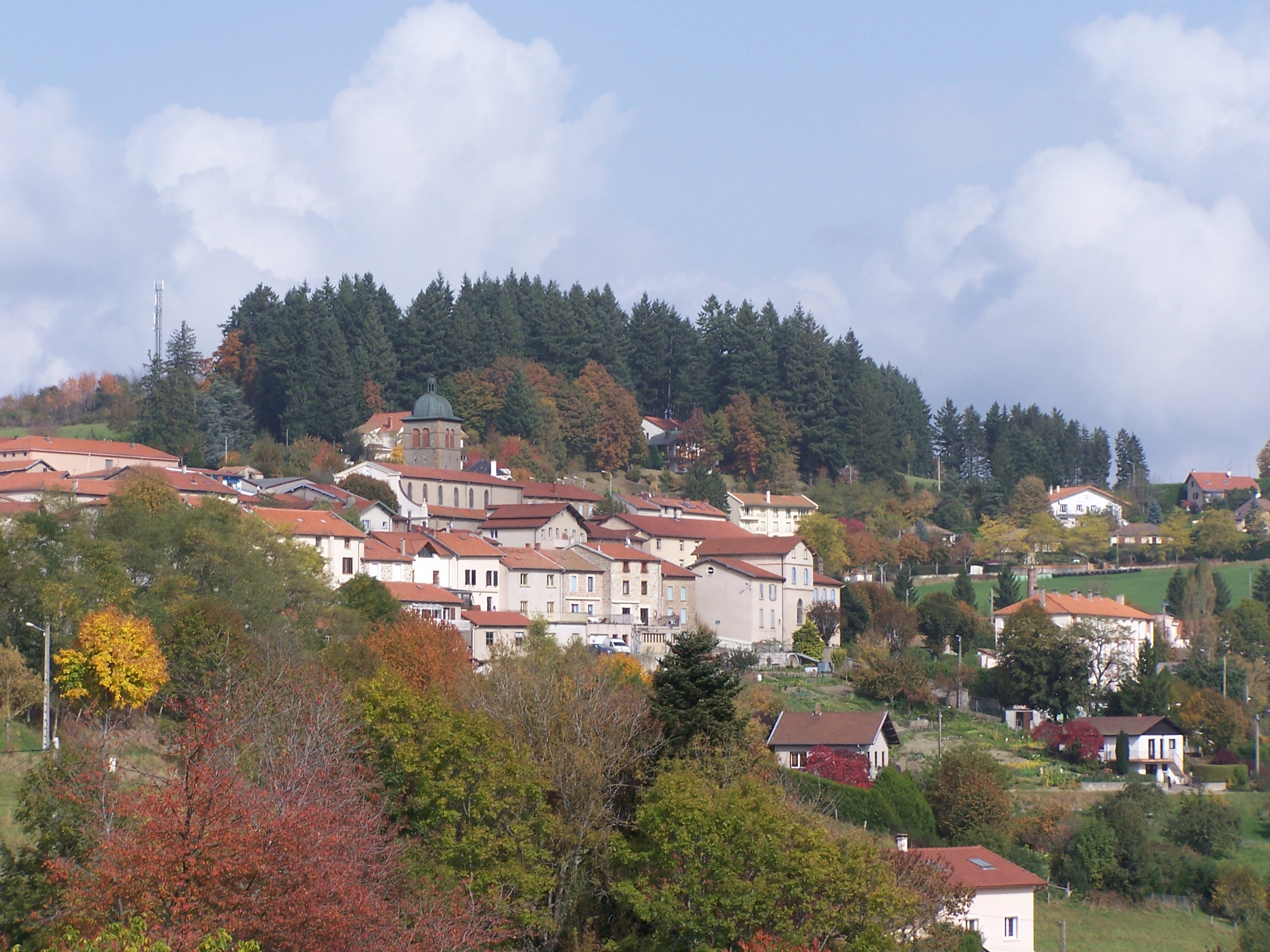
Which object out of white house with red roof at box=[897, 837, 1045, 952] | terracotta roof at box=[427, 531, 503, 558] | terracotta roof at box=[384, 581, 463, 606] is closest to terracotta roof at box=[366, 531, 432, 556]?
terracotta roof at box=[427, 531, 503, 558]

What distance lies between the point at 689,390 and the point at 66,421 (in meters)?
44.0

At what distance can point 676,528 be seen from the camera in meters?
78.1

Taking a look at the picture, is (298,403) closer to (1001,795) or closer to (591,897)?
(1001,795)

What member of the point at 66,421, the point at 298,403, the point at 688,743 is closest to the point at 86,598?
the point at 688,743

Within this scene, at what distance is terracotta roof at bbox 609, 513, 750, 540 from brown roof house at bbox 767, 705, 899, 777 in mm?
23925

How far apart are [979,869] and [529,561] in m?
32.2

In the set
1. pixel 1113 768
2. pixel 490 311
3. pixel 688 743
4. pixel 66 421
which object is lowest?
pixel 1113 768

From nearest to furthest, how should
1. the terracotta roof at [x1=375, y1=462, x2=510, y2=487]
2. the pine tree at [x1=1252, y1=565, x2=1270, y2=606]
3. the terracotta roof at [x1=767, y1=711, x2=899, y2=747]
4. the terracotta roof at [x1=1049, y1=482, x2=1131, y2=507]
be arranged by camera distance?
the terracotta roof at [x1=767, y1=711, x2=899, y2=747], the terracotta roof at [x1=375, y1=462, x2=510, y2=487], the pine tree at [x1=1252, y1=565, x2=1270, y2=606], the terracotta roof at [x1=1049, y1=482, x2=1131, y2=507]

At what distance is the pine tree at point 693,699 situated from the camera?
34906 mm

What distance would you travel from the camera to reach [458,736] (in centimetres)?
2906

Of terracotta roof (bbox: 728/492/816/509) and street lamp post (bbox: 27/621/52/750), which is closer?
street lamp post (bbox: 27/621/52/750)

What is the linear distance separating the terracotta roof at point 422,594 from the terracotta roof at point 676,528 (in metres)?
14.8

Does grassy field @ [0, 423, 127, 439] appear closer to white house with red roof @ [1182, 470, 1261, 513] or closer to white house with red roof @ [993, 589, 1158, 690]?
white house with red roof @ [993, 589, 1158, 690]

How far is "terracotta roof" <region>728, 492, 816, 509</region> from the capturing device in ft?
322
